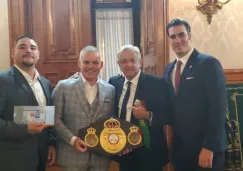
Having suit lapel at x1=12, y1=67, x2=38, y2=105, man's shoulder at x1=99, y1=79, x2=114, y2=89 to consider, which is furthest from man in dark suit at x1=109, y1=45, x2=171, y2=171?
suit lapel at x1=12, y1=67, x2=38, y2=105

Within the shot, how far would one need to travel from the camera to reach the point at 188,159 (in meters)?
2.04

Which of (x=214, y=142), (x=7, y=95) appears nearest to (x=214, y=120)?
(x=214, y=142)

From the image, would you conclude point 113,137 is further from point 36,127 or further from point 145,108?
point 36,127

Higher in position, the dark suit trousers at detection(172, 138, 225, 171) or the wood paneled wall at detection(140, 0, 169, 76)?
the wood paneled wall at detection(140, 0, 169, 76)

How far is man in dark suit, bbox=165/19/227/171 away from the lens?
1.89 meters

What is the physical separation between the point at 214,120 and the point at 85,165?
874mm

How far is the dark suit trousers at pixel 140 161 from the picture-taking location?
6.72ft

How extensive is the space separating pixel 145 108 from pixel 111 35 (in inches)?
130

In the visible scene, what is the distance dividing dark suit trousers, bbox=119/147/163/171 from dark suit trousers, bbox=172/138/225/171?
5.5 inches

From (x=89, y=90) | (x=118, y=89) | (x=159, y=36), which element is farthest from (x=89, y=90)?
(x=159, y=36)

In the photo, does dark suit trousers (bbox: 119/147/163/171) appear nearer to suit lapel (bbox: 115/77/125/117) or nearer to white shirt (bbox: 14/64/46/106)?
suit lapel (bbox: 115/77/125/117)

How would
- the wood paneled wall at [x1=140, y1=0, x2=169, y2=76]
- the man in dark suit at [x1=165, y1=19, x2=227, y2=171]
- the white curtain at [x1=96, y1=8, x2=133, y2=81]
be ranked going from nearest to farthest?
the man in dark suit at [x1=165, y1=19, x2=227, y2=171], the wood paneled wall at [x1=140, y1=0, x2=169, y2=76], the white curtain at [x1=96, y1=8, x2=133, y2=81]

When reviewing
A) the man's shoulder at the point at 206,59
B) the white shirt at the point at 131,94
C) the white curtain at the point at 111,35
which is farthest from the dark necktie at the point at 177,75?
the white curtain at the point at 111,35

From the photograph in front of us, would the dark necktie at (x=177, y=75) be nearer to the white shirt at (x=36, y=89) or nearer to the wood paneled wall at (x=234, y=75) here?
the white shirt at (x=36, y=89)
